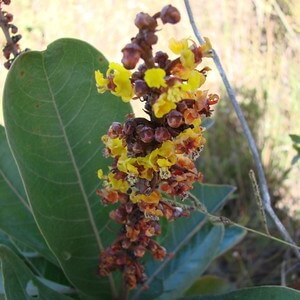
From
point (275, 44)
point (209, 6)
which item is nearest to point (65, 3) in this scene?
point (209, 6)

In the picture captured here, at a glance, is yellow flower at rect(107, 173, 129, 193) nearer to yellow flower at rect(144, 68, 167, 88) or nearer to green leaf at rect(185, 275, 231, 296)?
yellow flower at rect(144, 68, 167, 88)

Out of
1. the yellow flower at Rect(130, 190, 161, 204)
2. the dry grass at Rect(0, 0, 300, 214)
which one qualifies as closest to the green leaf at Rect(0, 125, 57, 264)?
the yellow flower at Rect(130, 190, 161, 204)

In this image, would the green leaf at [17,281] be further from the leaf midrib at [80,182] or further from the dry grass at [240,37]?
the dry grass at [240,37]

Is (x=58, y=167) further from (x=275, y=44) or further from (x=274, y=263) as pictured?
(x=275, y=44)

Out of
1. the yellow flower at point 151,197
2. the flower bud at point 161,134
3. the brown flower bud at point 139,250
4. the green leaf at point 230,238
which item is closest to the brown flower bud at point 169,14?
the flower bud at point 161,134

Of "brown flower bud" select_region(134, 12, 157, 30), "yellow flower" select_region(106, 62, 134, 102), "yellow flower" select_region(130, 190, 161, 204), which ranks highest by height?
"brown flower bud" select_region(134, 12, 157, 30)
